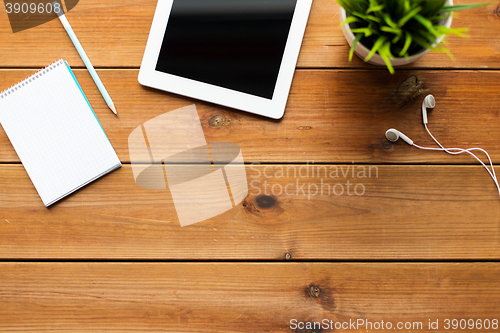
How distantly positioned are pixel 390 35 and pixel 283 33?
0.64 feet

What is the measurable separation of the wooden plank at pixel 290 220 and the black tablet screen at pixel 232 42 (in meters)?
0.18

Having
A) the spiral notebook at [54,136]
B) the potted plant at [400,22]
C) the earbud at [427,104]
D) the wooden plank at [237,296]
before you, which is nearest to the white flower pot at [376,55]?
the potted plant at [400,22]

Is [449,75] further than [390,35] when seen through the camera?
Yes

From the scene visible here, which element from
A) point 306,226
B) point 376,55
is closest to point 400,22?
point 376,55

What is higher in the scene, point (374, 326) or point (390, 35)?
point (390, 35)

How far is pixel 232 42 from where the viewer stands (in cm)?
61

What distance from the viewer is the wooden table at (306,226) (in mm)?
616

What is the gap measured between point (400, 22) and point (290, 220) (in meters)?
0.38

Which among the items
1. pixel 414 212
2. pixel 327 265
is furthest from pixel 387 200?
pixel 327 265

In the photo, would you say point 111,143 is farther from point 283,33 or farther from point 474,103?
→ point 474,103

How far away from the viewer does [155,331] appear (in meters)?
0.62

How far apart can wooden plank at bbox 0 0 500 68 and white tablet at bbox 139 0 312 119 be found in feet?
0.17

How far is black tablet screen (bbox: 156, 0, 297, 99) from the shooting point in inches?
23.9

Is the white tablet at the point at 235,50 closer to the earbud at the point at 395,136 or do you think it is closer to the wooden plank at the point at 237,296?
the earbud at the point at 395,136
